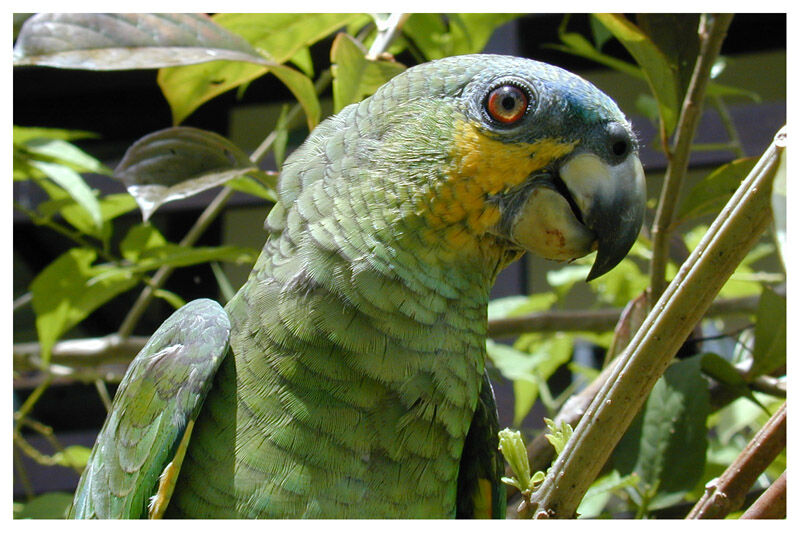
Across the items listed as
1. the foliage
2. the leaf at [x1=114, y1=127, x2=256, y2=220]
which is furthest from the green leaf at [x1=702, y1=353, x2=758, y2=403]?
the leaf at [x1=114, y1=127, x2=256, y2=220]

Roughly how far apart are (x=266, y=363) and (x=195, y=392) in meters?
0.08

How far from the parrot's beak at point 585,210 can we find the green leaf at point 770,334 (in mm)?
370

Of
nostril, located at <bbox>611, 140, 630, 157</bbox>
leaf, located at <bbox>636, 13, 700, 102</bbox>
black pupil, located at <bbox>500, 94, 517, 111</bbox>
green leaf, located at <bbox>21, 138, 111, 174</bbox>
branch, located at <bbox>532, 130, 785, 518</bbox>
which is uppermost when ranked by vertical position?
leaf, located at <bbox>636, 13, 700, 102</bbox>

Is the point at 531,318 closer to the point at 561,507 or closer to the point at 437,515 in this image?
the point at 437,515

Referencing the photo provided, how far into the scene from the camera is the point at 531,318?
1.45 meters

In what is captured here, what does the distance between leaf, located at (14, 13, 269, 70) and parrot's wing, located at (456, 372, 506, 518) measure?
53 centimetres

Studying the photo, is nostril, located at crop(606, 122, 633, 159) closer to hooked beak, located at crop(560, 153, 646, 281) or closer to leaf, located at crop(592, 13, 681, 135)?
hooked beak, located at crop(560, 153, 646, 281)

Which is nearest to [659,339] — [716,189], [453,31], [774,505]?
[774,505]

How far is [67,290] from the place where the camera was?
131 cm

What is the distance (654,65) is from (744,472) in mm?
513

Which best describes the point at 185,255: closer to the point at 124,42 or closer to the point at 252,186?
the point at 252,186

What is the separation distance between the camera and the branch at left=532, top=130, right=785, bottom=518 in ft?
1.64

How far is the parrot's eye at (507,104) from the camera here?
72 cm
